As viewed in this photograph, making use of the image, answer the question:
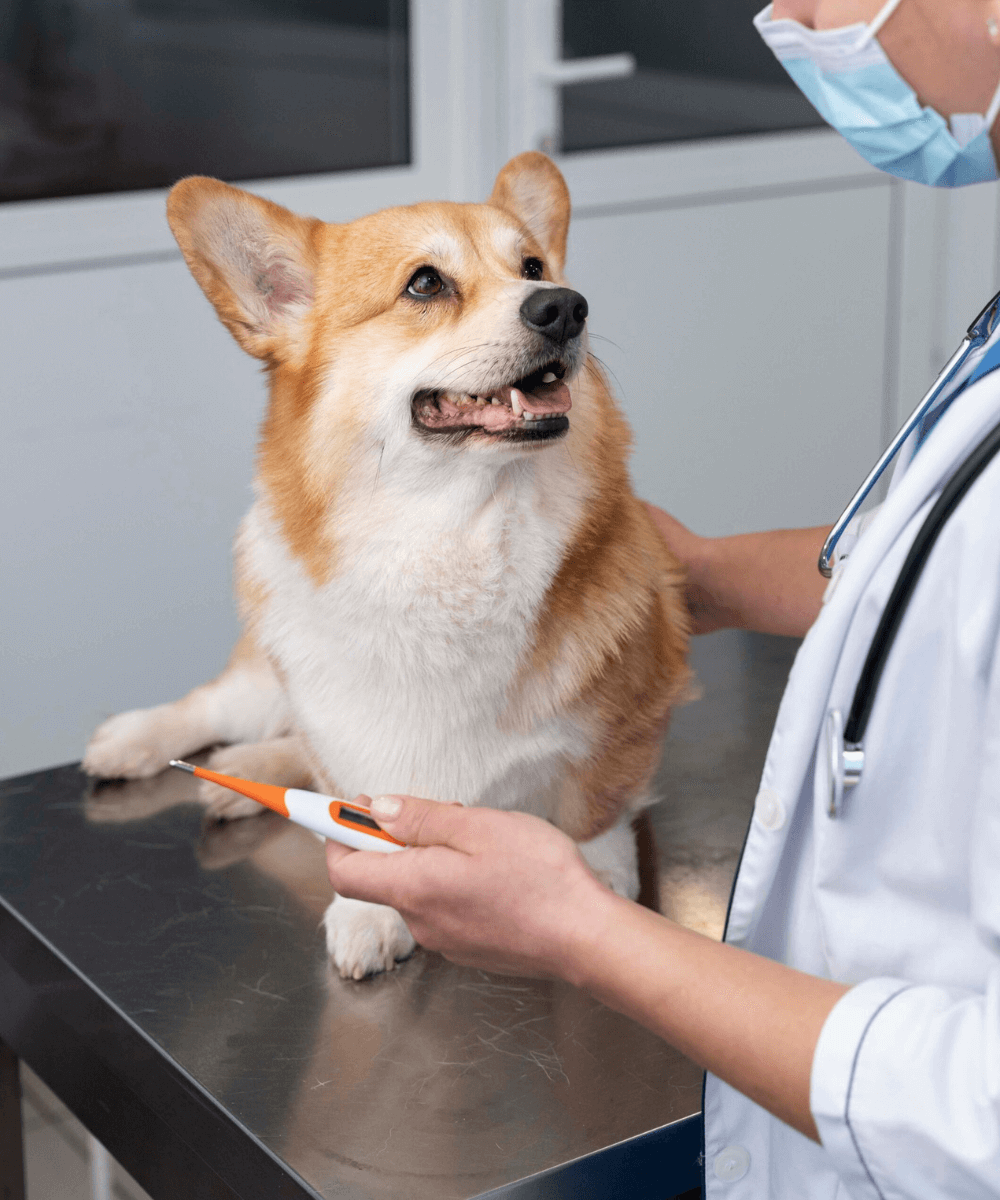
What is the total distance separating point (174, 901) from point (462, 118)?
1.88 m

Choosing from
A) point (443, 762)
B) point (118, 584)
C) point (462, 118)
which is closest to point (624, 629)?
point (443, 762)

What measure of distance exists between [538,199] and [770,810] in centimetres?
70

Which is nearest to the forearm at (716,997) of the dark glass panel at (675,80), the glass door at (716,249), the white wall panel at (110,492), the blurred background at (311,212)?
the blurred background at (311,212)

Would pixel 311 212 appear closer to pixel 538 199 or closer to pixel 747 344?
pixel 747 344

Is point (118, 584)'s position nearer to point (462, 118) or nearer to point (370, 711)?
point (462, 118)

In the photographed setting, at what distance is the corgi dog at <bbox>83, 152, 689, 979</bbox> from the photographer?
1.06 metres

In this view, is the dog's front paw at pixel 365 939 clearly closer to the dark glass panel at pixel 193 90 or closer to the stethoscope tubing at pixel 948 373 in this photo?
the stethoscope tubing at pixel 948 373

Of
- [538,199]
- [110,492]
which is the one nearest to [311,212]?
[110,492]

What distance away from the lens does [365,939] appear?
105 centimetres

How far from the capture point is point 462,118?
8.50 feet

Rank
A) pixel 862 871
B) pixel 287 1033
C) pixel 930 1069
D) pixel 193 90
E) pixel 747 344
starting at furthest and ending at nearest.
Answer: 1. pixel 747 344
2. pixel 193 90
3. pixel 287 1033
4. pixel 862 871
5. pixel 930 1069

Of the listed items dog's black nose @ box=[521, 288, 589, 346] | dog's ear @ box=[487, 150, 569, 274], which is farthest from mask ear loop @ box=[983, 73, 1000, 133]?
dog's ear @ box=[487, 150, 569, 274]

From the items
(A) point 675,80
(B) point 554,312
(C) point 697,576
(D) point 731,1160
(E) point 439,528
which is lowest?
(D) point 731,1160

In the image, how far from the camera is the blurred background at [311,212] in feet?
7.34
